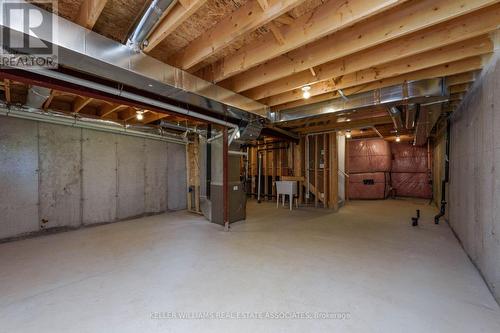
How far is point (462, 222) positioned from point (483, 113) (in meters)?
1.77

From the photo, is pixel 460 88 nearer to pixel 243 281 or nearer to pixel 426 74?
pixel 426 74

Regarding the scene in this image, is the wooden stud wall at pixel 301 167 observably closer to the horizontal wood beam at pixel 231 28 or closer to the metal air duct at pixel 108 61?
the metal air duct at pixel 108 61

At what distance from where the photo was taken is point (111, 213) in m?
4.74

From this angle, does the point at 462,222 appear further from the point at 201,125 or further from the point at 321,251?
the point at 201,125

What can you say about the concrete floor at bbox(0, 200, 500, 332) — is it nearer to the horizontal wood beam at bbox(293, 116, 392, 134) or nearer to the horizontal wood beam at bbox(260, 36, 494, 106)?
the horizontal wood beam at bbox(260, 36, 494, 106)

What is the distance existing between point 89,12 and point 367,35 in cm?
228

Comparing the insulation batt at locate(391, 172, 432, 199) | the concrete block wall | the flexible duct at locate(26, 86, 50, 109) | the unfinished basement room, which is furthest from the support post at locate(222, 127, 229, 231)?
the insulation batt at locate(391, 172, 432, 199)

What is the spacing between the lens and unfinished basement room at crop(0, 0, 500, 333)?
166cm

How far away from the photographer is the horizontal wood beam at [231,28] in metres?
1.60

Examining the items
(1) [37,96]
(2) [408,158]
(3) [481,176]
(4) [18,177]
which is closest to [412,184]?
(2) [408,158]

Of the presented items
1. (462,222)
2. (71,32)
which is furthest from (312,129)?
(71,32)

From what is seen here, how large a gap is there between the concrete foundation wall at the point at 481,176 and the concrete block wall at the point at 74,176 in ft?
19.1

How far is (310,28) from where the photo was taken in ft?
6.16

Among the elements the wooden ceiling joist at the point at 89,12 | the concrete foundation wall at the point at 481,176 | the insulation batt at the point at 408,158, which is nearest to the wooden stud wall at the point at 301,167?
the concrete foundation wall at the point at 481,176
